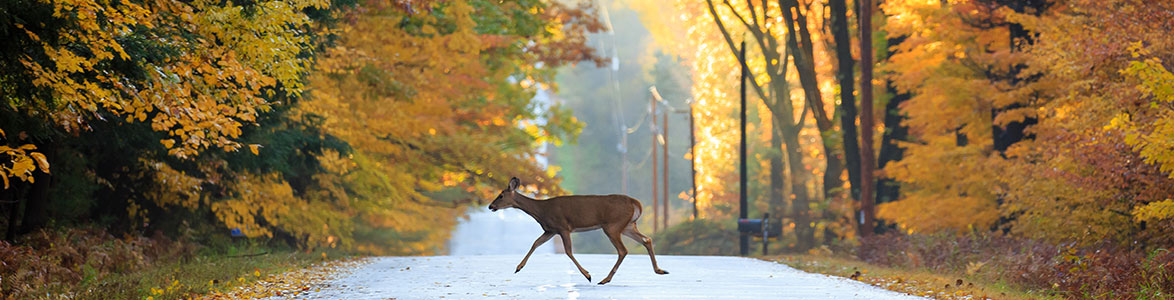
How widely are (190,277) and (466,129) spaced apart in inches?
849

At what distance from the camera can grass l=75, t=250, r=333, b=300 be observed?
47.7ft

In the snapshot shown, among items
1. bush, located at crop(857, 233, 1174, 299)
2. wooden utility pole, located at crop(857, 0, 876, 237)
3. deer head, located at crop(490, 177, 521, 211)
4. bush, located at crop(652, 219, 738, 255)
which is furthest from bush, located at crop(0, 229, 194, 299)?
bush, located at crop(652, 219, 738, 255)

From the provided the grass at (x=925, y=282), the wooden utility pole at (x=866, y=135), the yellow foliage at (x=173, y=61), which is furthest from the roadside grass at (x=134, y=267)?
the wooden utility pole at (x=866, y=135)

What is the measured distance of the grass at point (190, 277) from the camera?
1454cm

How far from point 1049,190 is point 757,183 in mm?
37821

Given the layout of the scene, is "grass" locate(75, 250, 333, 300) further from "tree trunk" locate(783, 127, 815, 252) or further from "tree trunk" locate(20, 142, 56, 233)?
"tree trunk" locate(783, 127, 815, 252)

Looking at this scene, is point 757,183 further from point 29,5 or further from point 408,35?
point 29,5

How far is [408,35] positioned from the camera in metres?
30.0

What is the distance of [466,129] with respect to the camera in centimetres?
3881

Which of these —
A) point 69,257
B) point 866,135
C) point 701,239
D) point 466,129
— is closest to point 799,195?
point 701,239

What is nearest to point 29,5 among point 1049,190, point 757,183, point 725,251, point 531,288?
point 531,288

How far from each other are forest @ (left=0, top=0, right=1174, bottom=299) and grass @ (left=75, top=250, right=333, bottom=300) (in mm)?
614

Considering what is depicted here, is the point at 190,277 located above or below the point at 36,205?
below

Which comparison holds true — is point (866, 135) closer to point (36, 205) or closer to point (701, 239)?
point (36, 205)
